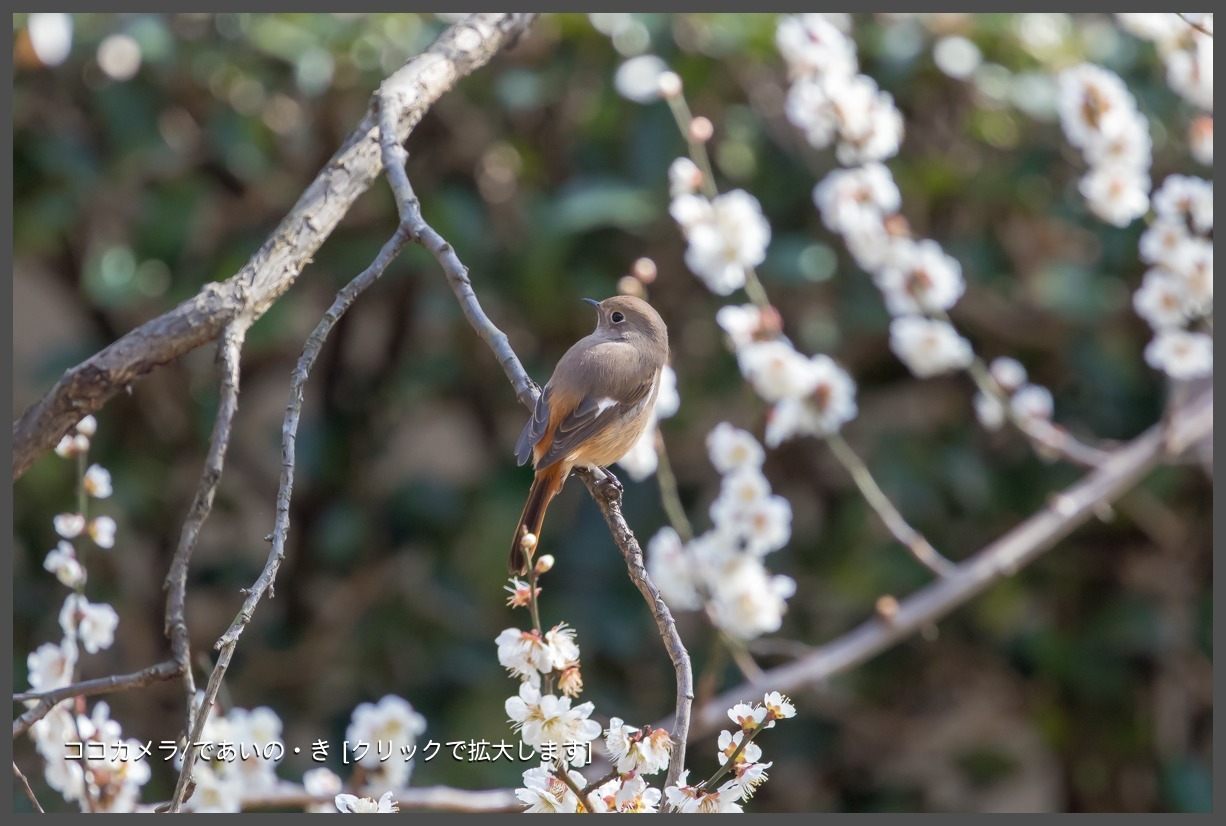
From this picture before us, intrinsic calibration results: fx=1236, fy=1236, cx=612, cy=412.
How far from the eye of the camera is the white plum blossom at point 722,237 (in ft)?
7.90

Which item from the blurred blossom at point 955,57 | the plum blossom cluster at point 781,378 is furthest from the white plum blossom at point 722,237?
the blurred blossom at point 955,57

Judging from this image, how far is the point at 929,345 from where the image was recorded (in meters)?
2.78

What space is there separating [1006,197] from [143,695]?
2739mm

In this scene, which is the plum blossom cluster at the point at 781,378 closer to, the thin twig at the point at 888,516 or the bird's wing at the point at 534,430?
the thin twig at the point at 888,516

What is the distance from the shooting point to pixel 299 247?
1.69m

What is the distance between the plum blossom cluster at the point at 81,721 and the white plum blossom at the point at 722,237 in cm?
115

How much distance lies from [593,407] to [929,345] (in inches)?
41.8

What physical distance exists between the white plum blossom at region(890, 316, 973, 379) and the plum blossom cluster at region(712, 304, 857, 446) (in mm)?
246

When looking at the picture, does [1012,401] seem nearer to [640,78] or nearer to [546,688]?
[640,78]

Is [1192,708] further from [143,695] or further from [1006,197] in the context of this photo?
[143,695]

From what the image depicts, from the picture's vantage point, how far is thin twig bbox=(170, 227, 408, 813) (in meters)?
1.27

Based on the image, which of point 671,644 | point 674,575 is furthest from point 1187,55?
point 671,644

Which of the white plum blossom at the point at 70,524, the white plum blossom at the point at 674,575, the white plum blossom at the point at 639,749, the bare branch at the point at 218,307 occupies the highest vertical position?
the white plum blossom at the point at 674,575

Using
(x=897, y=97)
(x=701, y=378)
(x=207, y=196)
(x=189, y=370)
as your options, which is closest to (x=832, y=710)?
(x=701, y=378)
